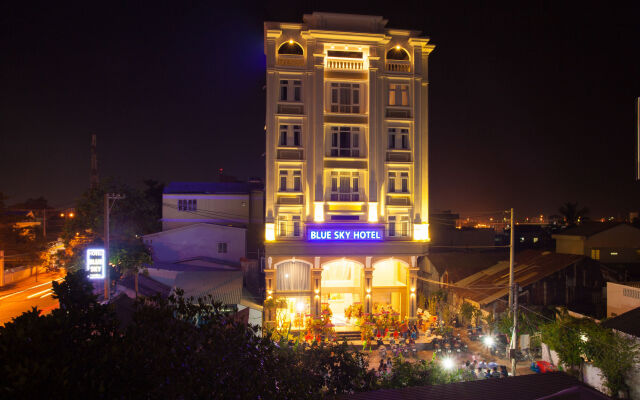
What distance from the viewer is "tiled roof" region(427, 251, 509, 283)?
99.8 feet

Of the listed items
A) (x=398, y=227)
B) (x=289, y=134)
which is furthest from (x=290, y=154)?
(x=398, y=227)

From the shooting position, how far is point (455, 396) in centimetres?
1055

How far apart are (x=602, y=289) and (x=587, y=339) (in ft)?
29.4

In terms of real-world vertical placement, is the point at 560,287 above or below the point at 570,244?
below

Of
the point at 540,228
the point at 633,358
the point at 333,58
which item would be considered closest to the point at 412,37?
the point at 333,58

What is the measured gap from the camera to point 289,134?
26.3m

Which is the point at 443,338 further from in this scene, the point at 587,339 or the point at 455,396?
the point at 455,396

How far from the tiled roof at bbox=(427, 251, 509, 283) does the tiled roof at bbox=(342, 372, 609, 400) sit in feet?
61.2

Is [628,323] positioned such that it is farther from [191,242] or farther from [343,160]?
[191,242]

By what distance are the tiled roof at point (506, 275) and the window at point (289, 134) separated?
15.0 meters

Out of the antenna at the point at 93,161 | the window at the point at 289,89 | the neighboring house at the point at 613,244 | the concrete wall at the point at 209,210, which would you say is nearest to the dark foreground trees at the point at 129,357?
the window at the point at 289,89

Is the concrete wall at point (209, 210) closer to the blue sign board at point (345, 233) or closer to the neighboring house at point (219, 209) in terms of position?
the neighboring house at point (219, 209)

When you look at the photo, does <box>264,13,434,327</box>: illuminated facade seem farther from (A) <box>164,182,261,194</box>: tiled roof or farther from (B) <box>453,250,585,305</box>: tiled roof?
(A) <box>164,182,261,194</box>: tiled roof

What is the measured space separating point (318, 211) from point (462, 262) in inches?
564
